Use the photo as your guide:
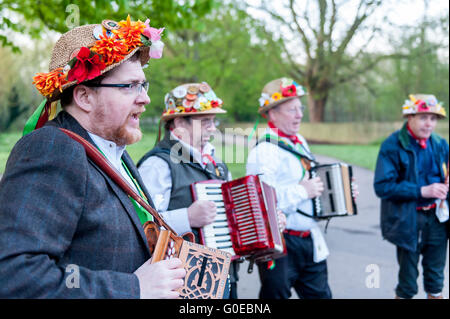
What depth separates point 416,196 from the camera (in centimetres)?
477

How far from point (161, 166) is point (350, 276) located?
149 inches

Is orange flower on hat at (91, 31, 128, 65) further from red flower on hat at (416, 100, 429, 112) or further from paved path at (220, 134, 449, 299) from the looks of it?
red flower on hat at (416, 100, 429, 112)

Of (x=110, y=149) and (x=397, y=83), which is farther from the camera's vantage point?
(x=397, y=83)

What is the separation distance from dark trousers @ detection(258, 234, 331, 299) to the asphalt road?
Answer: 0.44 meters

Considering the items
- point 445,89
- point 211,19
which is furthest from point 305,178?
point 211,19

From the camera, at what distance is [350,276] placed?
6.07 meters

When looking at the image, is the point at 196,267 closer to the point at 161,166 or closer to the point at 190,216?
the point at 190,216

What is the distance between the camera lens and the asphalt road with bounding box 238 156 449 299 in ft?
18.0

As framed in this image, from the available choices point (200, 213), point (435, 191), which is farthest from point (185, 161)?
point (435, 191)

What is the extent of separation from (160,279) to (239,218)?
1.68 m

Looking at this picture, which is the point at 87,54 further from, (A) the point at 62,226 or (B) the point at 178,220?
(B) the point at 178,220

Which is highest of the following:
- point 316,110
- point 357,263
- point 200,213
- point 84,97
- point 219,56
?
point 219,56

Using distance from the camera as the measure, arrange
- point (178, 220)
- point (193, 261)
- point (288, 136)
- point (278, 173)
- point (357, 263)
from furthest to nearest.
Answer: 1. point (357, 263)
2. point (288, 136)
3. point (278, 173)
4. point (178, 220)
5. point (193, 261)

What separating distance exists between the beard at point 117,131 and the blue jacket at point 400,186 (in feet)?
11.9
